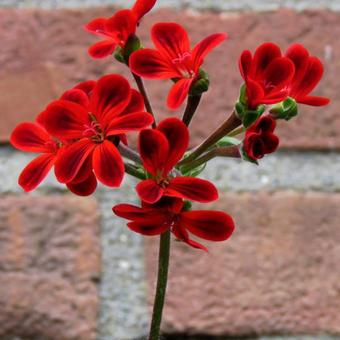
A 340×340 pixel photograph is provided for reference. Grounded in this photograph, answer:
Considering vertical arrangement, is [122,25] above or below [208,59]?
below

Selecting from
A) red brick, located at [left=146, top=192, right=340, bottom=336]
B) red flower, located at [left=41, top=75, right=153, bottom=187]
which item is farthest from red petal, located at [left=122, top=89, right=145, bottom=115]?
red brick, located at [left=146, top=192, right=340, bottom=336]

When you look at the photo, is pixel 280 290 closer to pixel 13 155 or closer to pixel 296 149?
pixel 296 149

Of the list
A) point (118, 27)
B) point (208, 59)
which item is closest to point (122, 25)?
point (118, 27)

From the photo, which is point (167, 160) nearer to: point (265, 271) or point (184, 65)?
point (184, 65)

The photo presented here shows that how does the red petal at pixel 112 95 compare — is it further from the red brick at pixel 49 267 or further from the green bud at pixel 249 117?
the red brick at pixel 49 267

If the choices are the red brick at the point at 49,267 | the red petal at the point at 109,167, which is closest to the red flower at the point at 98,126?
the red petal at the point at 109,167

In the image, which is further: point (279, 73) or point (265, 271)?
point (265, 271)

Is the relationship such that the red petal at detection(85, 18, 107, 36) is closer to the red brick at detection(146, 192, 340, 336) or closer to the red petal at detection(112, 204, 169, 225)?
the red petal at detection(112, 204, 169, 225)
